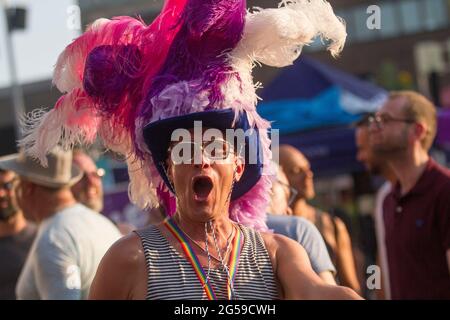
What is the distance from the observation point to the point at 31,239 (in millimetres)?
5617

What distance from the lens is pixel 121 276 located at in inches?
101

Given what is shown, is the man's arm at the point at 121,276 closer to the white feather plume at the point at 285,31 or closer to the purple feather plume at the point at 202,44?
the purple feather plume at the point at 202,44

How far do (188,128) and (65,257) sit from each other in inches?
63.0

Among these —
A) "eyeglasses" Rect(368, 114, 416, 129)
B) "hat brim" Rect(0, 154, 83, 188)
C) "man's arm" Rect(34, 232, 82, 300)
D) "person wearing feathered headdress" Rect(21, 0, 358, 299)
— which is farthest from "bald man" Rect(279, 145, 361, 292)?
"person wearing feathered headdress" Rect(21, 0, 358, 299)

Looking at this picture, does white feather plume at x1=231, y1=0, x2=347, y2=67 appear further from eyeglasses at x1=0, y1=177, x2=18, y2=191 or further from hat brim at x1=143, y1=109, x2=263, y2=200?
eyeglasses at x1=0, y1=177, x2=18, y2=191

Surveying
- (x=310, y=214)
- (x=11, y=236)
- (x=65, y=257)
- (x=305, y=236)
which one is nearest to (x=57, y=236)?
(x=65, y=257)

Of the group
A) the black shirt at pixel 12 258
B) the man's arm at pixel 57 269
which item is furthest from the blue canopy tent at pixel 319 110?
the man's arm at pixel 57 269

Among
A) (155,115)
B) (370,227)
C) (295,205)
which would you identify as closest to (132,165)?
(155,115)

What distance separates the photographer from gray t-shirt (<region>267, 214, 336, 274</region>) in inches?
143

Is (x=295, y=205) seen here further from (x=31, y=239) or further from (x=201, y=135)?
(x=201, y=135)

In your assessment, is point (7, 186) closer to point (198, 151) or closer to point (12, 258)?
point (12, 258)

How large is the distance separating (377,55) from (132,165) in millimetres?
39574

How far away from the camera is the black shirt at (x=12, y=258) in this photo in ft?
17.4

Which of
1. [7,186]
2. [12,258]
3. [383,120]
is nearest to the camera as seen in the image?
[383,120]
